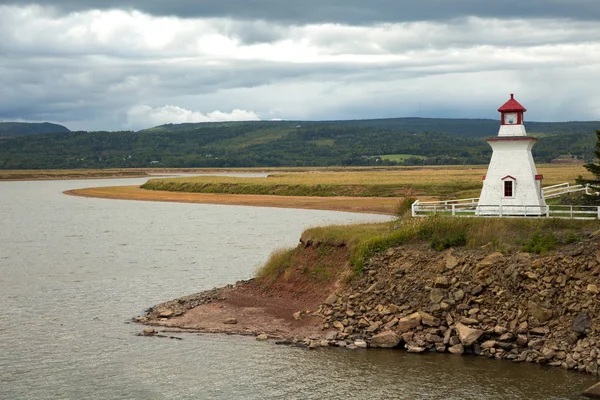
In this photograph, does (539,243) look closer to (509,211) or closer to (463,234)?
(463,234)

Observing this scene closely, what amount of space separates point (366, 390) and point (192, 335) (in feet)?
30.9

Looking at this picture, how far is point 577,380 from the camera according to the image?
2652 cm

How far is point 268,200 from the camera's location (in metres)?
108

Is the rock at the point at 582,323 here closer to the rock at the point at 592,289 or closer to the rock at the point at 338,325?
the rock at the point at 592,289

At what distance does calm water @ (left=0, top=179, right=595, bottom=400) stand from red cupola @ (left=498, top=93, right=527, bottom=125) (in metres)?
16.2

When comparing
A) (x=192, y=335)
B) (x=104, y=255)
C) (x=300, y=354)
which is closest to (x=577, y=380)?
(x=300, y=354)

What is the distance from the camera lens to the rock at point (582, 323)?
28.4 metres

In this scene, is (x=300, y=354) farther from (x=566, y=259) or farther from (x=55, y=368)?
(x=566, y=259)

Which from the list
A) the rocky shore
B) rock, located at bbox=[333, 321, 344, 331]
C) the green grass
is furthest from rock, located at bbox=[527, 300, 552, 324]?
rock, located at bbox=[333, 321, 344, 331]

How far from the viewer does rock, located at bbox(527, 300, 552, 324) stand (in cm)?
2955

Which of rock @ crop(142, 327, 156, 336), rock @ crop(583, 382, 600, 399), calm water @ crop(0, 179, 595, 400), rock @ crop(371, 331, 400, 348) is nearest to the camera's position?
rock @ crop(583, 382, 600, 399)

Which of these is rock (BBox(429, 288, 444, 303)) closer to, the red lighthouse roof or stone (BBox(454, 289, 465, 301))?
stone (BBox(454, 289, 465, 301))

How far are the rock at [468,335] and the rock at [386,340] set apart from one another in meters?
2.39

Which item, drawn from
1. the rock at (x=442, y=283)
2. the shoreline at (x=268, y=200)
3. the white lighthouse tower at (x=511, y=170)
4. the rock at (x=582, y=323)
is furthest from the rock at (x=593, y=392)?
the shoreline at (x=268, y=200)
